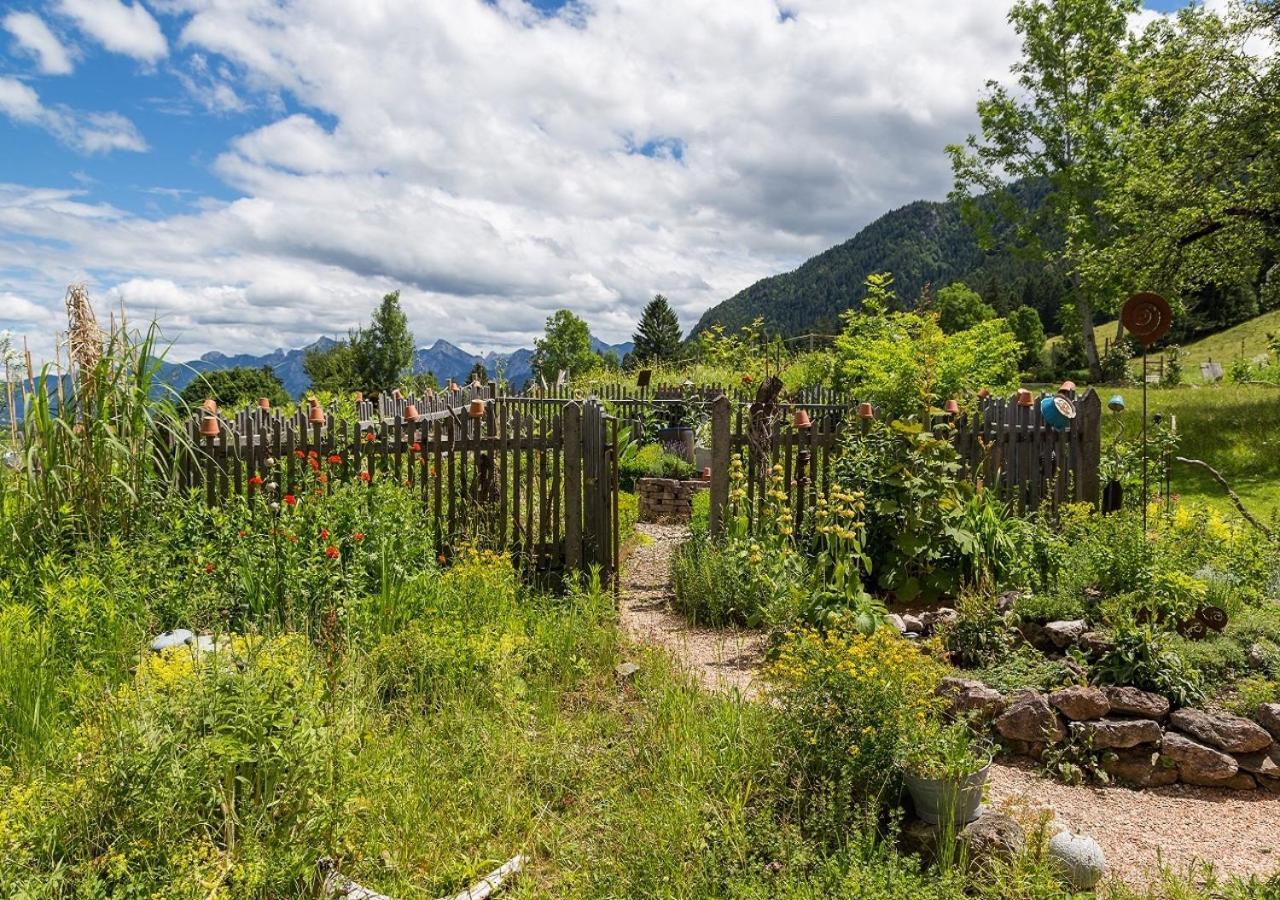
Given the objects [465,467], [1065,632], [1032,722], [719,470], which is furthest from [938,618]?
[465,467]

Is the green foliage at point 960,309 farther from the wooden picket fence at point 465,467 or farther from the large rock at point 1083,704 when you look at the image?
the large rock at point 1083,704

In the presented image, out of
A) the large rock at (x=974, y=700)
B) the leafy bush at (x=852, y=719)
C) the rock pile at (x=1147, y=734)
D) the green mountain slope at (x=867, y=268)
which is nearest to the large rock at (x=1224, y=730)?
the rock pile at (x=1147, y=734)

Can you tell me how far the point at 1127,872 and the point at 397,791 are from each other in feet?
10.0

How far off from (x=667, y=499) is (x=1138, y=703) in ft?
23.9

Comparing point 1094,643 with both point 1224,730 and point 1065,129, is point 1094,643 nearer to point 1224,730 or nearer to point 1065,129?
Result: point 1224,730

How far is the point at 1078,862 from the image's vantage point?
9.85ft

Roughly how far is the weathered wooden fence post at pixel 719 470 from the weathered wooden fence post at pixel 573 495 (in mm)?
1270

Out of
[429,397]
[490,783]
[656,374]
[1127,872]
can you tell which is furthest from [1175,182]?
[490,783]

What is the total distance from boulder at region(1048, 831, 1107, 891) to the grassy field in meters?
8.50

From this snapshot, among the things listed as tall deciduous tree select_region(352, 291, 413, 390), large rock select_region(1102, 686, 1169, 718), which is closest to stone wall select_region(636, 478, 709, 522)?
large rock select_region(1102, 686, 1169, 718)

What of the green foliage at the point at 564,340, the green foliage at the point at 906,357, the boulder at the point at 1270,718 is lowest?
the boulder at the point at 1270,718

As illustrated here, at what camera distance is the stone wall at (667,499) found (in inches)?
425

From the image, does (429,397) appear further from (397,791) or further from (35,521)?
(397,791)

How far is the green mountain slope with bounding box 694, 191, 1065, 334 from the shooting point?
104625 millimetres
